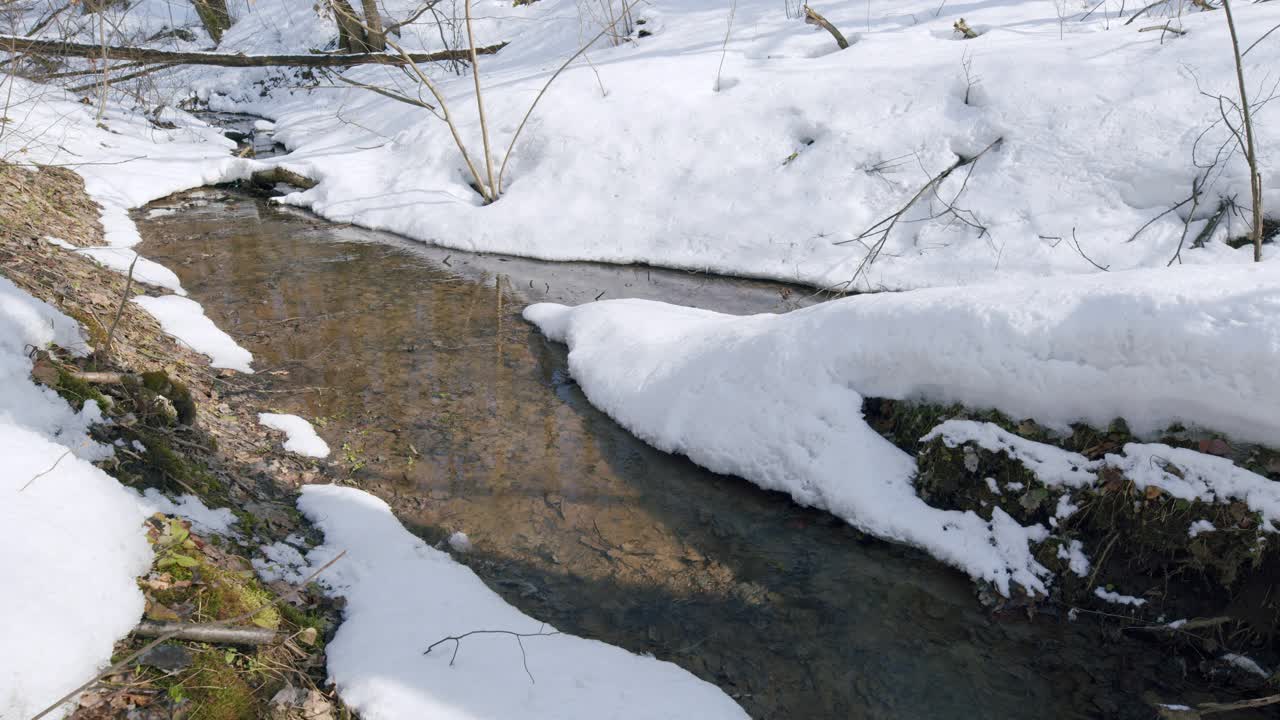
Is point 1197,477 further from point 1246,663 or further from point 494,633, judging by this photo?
point 494,633

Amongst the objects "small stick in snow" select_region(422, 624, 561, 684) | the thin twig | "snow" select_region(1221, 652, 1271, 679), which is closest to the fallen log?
the thin twig

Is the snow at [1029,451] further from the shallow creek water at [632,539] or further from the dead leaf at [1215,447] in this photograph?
the shallow creek water at [632,539]

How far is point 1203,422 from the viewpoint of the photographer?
3.17 meters

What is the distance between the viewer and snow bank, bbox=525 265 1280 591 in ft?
10.3

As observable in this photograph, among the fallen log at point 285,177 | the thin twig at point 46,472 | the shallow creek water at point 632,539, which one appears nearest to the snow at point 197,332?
the shallow creek water at point 632,539

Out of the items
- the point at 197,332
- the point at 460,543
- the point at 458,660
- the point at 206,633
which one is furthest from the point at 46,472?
the point at 197,332

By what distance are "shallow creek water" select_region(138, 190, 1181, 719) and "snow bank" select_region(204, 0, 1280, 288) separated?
2278 mm

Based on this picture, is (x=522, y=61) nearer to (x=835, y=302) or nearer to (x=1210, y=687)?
(x=835, y=302)

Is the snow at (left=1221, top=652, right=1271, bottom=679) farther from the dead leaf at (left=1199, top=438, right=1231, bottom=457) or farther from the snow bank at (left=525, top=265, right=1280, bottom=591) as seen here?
the dead leaf at (left=1199, top=438, right=1231, bottom=457)

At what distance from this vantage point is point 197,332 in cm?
595

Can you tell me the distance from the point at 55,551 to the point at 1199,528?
14.4 ft

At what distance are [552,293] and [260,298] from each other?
118 inches

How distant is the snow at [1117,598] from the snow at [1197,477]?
53cm

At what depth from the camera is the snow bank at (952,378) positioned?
314 centimetres
